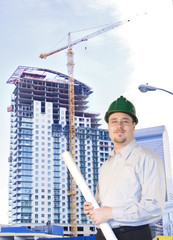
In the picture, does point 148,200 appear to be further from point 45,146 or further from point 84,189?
point 45,146

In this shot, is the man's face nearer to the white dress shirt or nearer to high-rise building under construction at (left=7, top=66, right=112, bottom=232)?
the white dress shirt

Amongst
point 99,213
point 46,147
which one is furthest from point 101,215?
point 46,147

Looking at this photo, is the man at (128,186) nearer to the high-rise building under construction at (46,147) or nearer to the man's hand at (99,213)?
the man's hand at (99,213)

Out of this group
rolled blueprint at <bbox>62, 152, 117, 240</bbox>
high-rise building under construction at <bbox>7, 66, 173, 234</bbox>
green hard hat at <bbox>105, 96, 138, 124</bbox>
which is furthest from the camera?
high-rise building under construction at <bbox>7, 66, 173, 234</bbox>

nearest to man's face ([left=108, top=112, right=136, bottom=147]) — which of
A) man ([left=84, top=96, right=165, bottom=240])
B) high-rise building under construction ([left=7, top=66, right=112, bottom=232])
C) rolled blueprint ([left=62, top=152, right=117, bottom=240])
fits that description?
man ([left=84, top=96, right=165, bottom=240])

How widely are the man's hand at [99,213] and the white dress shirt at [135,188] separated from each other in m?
0.01

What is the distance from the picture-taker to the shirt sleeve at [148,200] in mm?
750

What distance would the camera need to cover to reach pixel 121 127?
0.84 meters

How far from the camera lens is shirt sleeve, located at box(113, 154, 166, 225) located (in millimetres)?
750

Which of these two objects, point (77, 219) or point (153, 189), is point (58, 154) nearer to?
point (77, 219)

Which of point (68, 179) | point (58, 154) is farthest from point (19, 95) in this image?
point (68, 179)

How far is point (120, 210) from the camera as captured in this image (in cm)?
77

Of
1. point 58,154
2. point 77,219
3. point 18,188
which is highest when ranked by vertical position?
point 58,154

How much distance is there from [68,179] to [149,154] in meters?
42.2
